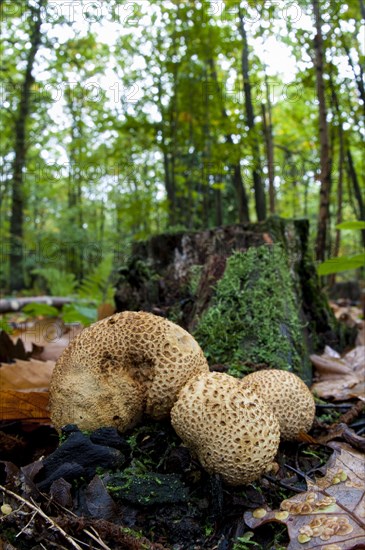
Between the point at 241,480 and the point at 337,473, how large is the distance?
46 cm

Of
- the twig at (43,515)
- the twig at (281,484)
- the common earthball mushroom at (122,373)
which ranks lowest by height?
the twig at (281,484)

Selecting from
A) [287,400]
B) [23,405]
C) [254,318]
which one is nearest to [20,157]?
[254,318]

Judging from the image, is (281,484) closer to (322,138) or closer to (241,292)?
(241,292)

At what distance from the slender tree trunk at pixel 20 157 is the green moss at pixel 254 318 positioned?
431 inches

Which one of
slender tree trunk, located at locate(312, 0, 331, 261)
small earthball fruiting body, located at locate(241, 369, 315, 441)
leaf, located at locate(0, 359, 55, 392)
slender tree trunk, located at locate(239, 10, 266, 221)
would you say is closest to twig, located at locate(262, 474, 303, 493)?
small earthball fruiting body, located at locate(241, 369, 315, 441)

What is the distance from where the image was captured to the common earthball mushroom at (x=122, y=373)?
6.70ft

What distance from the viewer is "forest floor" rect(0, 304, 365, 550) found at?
1591 millimetres

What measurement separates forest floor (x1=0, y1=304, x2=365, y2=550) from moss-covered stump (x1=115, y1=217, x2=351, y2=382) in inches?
31.9

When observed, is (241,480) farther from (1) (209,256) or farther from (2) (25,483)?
(1) (209,256)

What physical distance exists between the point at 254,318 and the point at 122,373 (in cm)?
132

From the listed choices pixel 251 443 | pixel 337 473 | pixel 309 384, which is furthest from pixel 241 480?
pixel 309 384

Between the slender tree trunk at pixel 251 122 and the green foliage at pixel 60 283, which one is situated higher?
the slender tree trunk at pixel 251 122

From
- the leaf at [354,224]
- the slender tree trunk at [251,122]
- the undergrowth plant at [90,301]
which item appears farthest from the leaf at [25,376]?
the slender tree trunk at [251,122]

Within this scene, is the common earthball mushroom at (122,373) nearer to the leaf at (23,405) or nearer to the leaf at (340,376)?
the leaf at (23,405)
